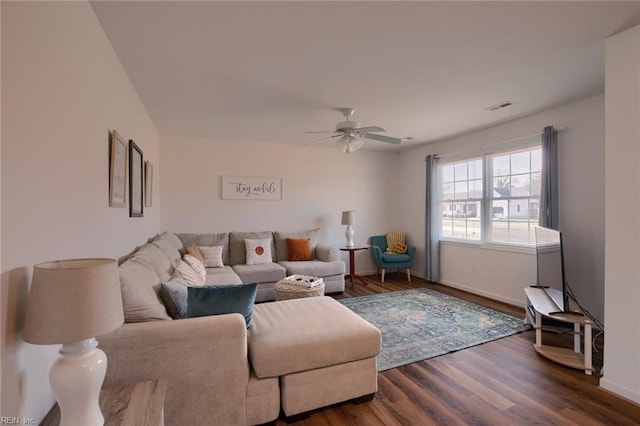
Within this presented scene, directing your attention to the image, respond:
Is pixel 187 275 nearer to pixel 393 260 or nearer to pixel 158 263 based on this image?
pixel 158 263

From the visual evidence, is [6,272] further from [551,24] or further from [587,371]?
[587,371]

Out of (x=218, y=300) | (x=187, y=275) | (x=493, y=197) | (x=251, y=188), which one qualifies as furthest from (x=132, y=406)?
(x=493, y=197)

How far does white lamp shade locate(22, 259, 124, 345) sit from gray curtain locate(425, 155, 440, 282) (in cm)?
488

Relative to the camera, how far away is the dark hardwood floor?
1793mm

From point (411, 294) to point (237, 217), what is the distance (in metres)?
3.06

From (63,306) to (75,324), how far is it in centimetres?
7

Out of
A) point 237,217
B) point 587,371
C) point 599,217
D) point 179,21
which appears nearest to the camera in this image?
point 179,21

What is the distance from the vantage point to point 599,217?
10.0 ft

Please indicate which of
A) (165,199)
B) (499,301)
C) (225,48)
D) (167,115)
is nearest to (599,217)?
(499,301)

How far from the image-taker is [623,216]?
1977mm

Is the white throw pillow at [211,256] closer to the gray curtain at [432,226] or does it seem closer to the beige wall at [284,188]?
the beige wall at [284,188]

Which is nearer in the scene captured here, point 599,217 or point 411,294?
point 599,217

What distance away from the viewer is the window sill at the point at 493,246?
3.72 metres

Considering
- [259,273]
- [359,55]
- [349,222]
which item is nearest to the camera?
[359,55]
